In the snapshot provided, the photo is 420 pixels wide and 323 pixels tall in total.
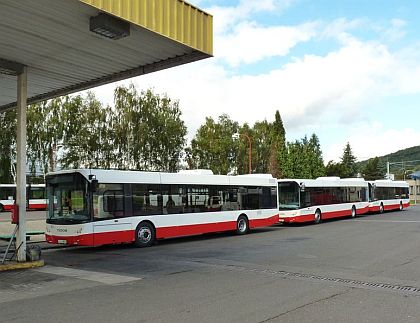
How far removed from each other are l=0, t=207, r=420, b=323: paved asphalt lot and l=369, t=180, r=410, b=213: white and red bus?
22956 mm

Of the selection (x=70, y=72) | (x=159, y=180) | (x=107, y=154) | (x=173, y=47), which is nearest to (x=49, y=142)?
(x=107, y=154)

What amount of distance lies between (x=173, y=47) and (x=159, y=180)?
8.03 m

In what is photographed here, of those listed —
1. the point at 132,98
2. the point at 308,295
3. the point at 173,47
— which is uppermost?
the point at 132,98

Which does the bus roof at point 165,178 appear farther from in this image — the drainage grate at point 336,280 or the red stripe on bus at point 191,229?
the drainage grate at point 336,280

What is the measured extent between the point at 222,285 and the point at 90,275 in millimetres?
3342

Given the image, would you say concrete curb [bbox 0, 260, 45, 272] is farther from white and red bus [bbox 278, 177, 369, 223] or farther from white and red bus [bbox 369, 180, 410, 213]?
white and red bus [bbox 369, 180, 410, 213]

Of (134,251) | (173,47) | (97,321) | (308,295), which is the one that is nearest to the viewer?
(97,321)

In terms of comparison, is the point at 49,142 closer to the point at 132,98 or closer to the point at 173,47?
the point at 132,98

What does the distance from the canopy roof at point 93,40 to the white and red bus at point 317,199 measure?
15.4 meters

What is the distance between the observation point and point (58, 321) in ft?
21.9

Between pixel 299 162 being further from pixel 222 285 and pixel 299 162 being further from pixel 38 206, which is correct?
pixel 222 285

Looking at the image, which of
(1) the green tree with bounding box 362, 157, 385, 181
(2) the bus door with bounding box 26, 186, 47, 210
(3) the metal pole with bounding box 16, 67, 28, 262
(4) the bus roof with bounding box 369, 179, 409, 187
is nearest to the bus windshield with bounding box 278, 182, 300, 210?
(4) the bus roof with bounding box 369, 179, 409, 187

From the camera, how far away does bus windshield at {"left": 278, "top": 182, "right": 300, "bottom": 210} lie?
26906 millimetres

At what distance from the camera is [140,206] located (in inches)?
671
